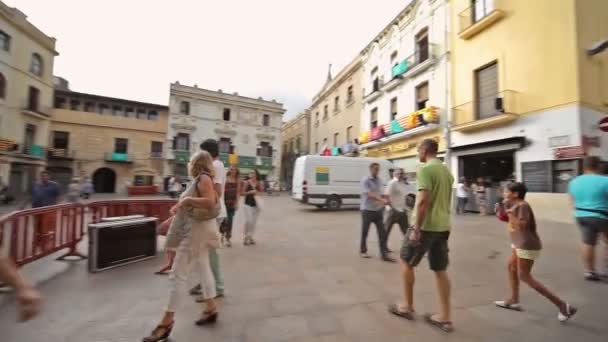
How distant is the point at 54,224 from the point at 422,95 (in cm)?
1739

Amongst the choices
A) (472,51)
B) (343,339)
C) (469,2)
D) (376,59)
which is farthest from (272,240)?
(376,59)

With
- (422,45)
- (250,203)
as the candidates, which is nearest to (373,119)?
(422,45)

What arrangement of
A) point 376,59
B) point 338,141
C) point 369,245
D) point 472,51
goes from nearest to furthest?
point 369,245, point 472,51, point 376,59, point 338,141

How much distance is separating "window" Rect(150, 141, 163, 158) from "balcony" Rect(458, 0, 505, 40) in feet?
93.0

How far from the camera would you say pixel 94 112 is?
94.8ft

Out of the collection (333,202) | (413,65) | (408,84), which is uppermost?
(413,65)

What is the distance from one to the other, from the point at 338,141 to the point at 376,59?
27.3ft

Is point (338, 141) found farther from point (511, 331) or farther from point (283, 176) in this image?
point (511, 331)

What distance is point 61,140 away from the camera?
27359mm

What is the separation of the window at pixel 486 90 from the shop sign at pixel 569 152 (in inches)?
115

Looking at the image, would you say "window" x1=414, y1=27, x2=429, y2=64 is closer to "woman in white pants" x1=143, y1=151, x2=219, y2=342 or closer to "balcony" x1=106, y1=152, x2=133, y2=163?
"woman in white pants" x1=143, y1=151, x2=219, y2=342

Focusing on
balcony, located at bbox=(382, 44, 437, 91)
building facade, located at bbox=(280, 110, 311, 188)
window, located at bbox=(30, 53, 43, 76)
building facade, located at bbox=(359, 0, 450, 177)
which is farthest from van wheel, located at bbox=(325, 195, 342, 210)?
window, located at bbox=(30, 53, 43, 76)

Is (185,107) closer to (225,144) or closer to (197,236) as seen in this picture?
(225,144)

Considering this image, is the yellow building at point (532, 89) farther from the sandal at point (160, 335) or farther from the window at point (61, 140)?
the window at point (61, 140)
